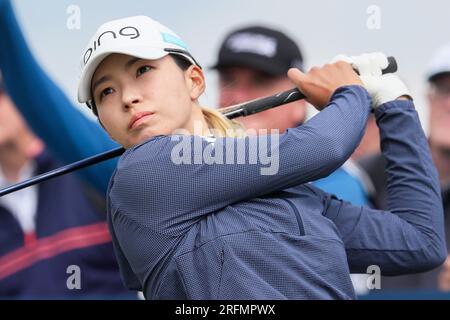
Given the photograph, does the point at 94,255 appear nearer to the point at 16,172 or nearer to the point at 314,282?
the point at 16,172

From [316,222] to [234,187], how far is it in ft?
0.44

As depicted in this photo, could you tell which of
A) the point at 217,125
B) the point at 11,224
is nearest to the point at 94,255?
the point at 11,224

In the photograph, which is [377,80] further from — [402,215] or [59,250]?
[59,250]

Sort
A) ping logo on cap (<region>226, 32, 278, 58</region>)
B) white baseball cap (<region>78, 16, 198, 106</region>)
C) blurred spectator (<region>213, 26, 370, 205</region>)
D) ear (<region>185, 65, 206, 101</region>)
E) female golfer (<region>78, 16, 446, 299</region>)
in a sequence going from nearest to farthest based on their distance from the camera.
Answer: female golfer (<region>78, 16, 446, 299</region>)
white baseball cap (<region>78, 16, 198, 106</region>)
ear (<region>185, 65, 206, 101</region>)
blurred spectator (<region>213, 26, 370, 205</region>)
ping logo on cap (<region>226, 32, 278, 58</region>)

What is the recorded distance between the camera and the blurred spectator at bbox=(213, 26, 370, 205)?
91.6 inches

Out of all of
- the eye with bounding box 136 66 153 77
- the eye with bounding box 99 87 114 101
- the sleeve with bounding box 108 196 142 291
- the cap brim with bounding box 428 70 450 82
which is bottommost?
the sleeve with bounding box 108 196 142 291

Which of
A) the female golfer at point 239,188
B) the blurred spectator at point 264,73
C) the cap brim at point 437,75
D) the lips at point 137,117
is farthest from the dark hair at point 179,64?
the cap brim at point 437,75

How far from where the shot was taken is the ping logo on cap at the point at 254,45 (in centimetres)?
246

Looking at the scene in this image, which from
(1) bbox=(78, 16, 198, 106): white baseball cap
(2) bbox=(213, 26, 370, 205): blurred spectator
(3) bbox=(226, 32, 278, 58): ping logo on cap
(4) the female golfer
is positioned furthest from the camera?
(3) bbox=(226, 32, 278, 58): ping logo on cap

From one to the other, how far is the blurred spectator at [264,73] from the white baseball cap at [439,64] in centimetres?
32

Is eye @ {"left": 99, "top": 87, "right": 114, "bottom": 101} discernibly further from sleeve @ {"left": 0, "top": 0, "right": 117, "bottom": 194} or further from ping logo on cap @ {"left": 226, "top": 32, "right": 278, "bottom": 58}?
ping logo on cap @ {"left": 226, "top": 32, "right": 278, "bottom": 58}

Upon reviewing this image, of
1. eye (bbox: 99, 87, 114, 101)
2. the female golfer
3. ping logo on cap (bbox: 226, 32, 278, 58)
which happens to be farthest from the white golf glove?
ping logo on cap (bbox: 226, 32, 278, 58)

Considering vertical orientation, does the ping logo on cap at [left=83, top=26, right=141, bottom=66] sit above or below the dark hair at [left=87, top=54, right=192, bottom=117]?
above

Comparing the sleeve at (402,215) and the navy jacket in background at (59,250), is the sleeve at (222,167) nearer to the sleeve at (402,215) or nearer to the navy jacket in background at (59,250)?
the sleeve at (402,215)
